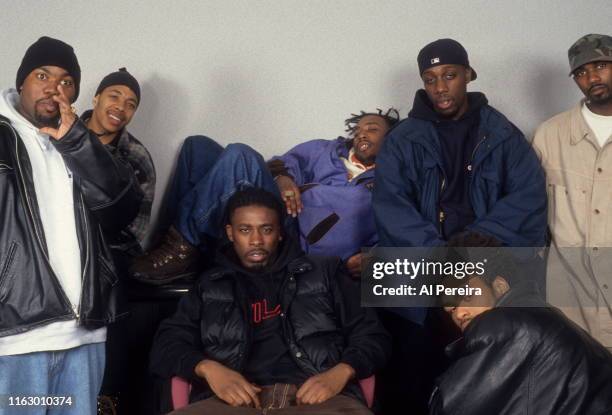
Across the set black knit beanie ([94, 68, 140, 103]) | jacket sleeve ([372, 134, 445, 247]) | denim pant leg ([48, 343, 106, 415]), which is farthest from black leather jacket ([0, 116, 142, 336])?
jacket sleeve ([372, 134, 445, 247])

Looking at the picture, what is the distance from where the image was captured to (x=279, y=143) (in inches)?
155

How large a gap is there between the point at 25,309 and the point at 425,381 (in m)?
1.52

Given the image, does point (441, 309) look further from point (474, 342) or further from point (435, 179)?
point (474, 342)

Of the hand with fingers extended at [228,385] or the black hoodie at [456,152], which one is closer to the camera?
the hand with fingers extended at [228,385]

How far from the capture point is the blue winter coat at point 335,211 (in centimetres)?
318

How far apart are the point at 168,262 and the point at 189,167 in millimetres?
651

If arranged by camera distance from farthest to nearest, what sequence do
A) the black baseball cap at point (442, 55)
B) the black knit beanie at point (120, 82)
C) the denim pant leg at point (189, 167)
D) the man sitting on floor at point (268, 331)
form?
the denim pant leg at point (189, 167), the black knit beanie at point (120, 82), the black baseball cap at point (442, 55), the man sitting on floor at point (268, 331)

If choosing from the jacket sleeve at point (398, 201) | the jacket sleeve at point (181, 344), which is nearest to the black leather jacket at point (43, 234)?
the jacket sleeve at point (181, 344)

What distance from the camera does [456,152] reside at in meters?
3.03

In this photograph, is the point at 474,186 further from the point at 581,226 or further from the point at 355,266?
the point at 355,266

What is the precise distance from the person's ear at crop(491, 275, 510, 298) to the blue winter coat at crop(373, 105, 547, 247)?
0.51m

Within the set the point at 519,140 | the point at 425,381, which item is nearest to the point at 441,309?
the point at 425,381

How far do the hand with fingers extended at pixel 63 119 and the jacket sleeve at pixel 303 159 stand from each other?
52.2 inches

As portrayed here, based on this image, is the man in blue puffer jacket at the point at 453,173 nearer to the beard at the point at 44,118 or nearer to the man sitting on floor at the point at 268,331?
the man sitting on floor at the point at 268,331
